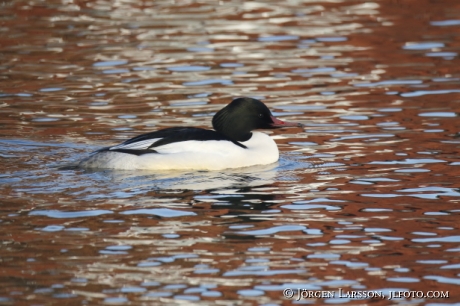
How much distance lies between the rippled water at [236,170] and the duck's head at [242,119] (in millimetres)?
526

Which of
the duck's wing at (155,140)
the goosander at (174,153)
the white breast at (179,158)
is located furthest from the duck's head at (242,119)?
the duck's wing at (155,140)

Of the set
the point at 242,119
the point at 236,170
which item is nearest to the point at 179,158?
the point at 236,170

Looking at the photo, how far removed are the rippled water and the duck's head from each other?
53 centimetres

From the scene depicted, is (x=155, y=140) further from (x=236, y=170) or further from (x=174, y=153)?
(x=236, y=170)

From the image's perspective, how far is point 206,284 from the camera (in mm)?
7145

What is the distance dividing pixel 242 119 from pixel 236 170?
0.78 m

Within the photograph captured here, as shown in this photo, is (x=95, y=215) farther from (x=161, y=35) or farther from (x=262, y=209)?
(x=161, y=35)

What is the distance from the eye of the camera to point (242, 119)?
38.4 feet

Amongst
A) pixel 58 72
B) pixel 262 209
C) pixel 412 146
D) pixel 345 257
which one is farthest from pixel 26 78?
pixel 345 257

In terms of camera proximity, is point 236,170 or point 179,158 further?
point 236,170

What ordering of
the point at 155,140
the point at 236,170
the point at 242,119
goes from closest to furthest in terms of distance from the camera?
the point at 155,140 → the point at 236,170 → the point at 242,119

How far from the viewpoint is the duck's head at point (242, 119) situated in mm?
11656

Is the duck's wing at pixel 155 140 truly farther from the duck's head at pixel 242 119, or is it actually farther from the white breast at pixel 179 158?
the duck's head at pixel 242 119

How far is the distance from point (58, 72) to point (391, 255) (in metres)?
10.7
